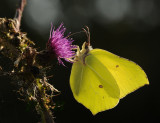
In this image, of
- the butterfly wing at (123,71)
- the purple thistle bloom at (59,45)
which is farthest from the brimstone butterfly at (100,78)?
the purple thistle bloom at (59,45)

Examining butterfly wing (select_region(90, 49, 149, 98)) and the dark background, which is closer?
butterfly wing (select_region(90, 49, 149, 98))

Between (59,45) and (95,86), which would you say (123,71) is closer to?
(95,86)

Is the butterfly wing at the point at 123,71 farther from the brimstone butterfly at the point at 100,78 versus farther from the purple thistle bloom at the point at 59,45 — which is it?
the purple thistle bloom at the point at 59,45

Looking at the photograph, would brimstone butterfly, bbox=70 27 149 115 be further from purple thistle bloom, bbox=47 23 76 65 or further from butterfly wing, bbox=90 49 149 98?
purple thistle bloom, bbox=47 23 76 65

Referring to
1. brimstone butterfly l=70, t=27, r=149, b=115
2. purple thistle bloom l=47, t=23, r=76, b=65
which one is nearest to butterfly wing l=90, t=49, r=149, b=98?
brimstone butterfly l=70, t=27, r=149, b=115

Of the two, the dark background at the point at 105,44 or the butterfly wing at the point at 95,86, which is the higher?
the dark background at the point at 105,44

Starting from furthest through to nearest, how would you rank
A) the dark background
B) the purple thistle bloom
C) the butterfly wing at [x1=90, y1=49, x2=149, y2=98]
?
the dark background
the butterfly wing at [x1=90, y1=49, x2=149, y2=98]
the purple thistle bloom

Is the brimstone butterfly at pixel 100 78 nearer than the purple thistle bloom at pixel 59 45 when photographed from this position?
No
